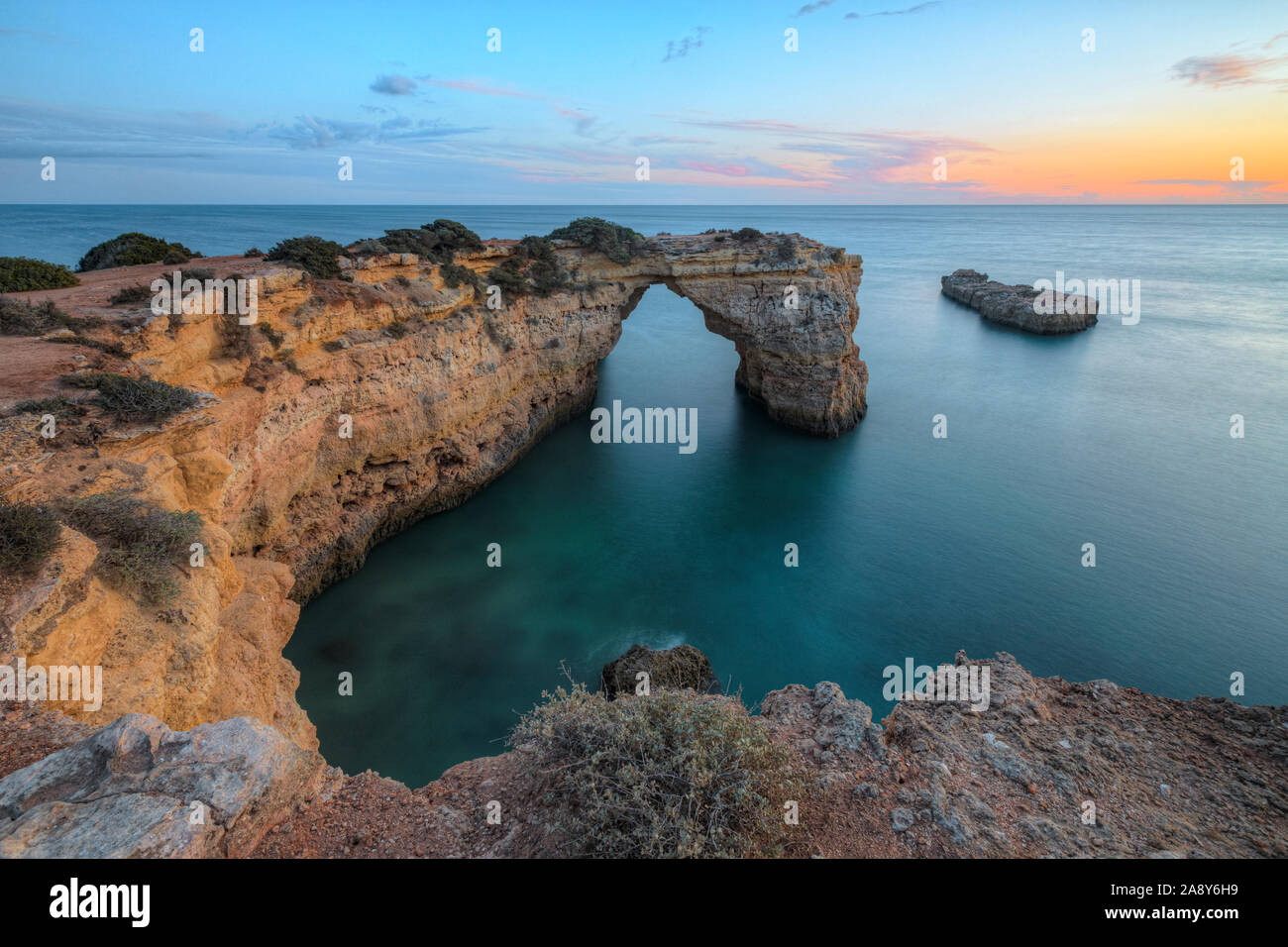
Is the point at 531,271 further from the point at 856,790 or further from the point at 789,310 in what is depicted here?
the point at 856,790

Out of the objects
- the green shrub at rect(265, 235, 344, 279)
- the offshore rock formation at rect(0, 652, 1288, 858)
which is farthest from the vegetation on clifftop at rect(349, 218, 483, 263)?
the offshore rock formation at rect(0, 652, 1288, 858)

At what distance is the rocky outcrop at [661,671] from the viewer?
11.7 meters

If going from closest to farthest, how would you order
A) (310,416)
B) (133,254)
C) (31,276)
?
(31,276) < (310,416) < (133,254)

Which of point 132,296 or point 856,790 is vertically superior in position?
point 132,296

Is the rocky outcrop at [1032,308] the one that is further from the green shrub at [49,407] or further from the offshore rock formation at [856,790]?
the green shrub at [49,407]

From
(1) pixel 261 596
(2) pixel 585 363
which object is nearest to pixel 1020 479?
(2) pixel 585 363

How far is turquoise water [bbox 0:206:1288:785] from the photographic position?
12.9m

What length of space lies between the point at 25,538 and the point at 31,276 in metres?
11.9

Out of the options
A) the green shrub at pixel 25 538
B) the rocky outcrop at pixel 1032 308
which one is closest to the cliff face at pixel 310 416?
the green shrub at pixel 25 538

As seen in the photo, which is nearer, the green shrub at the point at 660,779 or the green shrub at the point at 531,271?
the green shrub at the point at 660,779

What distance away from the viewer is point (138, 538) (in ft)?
22.3

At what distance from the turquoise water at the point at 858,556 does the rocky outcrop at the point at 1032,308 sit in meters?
7.30

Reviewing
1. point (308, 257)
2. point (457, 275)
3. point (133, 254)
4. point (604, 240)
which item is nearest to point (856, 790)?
point (308, 257)
